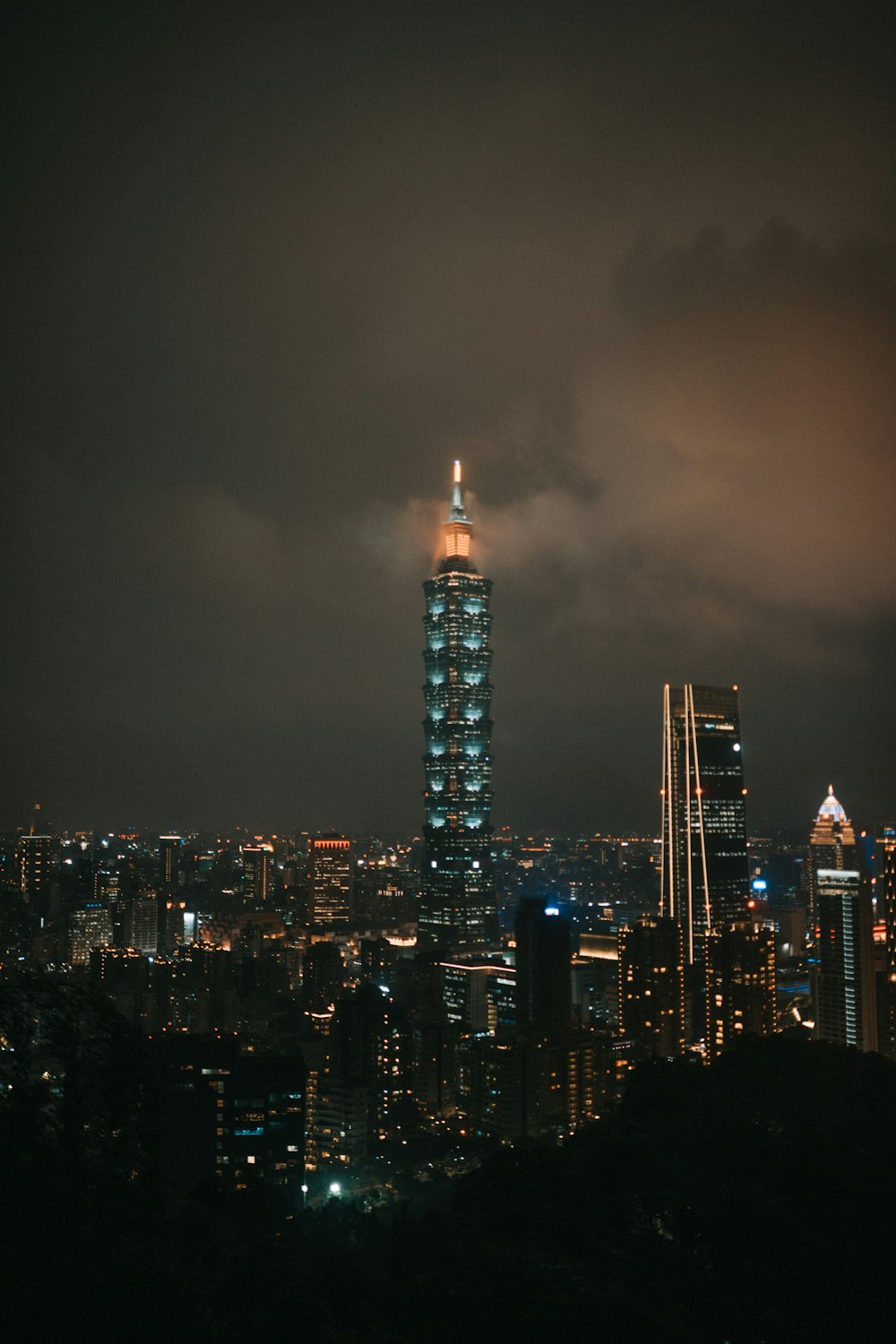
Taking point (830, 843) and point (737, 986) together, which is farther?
point (830, 843)

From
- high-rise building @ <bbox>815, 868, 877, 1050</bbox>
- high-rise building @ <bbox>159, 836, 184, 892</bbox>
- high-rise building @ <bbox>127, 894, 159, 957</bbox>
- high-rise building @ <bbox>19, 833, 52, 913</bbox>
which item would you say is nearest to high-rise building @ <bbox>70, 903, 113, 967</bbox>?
high-rise building @ <bbox>19, 833, 52, 913</bbox>

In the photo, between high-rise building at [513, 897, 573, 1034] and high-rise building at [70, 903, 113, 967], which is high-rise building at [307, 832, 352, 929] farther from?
high-rise building at [513, 897, 573, 1034]

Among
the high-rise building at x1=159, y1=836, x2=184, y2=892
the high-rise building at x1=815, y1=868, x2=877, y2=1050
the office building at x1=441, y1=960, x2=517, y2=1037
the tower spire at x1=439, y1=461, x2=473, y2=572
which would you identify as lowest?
the office building at x1=441, y1=960, x2=517, y2=1037

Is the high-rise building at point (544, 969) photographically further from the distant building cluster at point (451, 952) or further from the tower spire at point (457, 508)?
the tower spire at point (457, 508)

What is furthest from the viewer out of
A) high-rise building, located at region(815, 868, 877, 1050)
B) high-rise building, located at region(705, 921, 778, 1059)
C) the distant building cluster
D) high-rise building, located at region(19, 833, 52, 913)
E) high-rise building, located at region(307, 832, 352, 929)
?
high-rise building, located at region(307, 832, 352, 929)

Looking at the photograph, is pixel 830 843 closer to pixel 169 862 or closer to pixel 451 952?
pixel 451 952

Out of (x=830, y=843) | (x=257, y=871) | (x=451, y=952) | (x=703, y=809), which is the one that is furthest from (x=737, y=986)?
(x=257, y=871)
